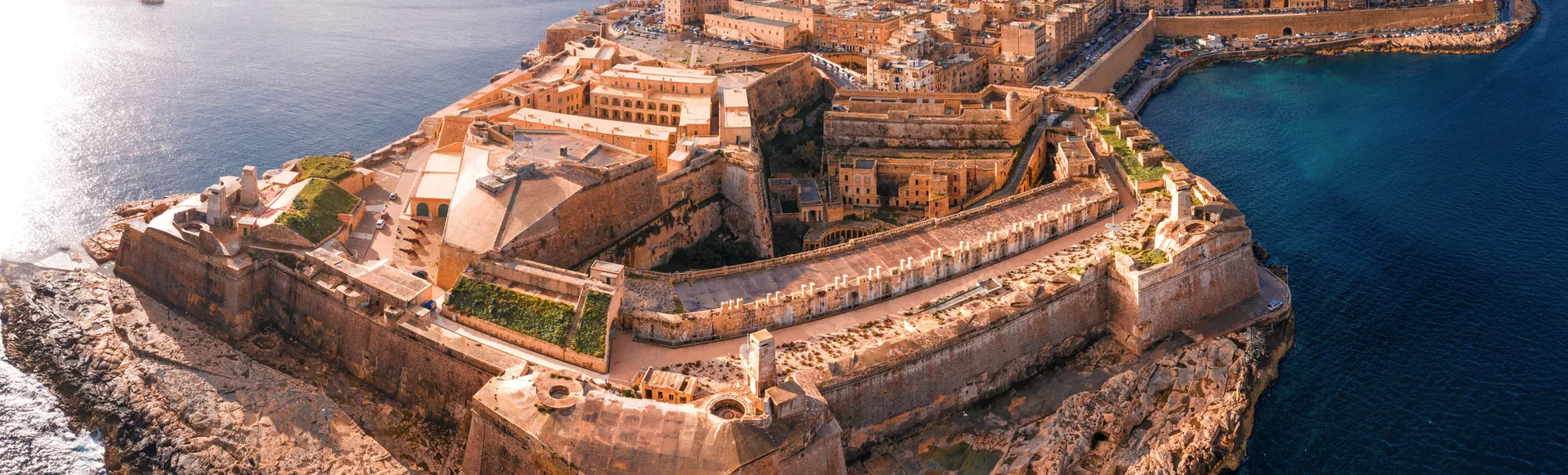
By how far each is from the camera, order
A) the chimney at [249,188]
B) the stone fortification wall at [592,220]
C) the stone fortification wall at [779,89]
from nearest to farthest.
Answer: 1. the stone fortification wall at [592,220]
2. the chimney at [249,188]
3. the stone fortification wall at [779,89]

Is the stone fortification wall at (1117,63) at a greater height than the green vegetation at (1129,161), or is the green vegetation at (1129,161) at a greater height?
the stone fortification wall at (1117,63)

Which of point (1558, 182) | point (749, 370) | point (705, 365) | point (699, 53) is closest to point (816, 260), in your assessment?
point (705, 365)

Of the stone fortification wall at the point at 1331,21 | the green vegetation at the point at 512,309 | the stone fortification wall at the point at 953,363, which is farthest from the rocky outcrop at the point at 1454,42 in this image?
the green vegetation at the point at 512,309

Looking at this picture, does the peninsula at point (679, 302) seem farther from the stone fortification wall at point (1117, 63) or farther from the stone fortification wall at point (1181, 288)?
the stone fortification wall at point (1117, 63)

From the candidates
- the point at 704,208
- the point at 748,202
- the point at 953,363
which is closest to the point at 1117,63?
the point at 748,202

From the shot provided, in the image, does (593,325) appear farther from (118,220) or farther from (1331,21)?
(1331,21)

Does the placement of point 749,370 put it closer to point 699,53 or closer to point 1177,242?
point 1177,242

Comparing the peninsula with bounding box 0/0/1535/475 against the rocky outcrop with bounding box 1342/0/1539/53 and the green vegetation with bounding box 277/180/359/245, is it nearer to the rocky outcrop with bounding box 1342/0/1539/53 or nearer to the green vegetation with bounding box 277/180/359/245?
the green vegetation with bounding box 277/180/359/245
